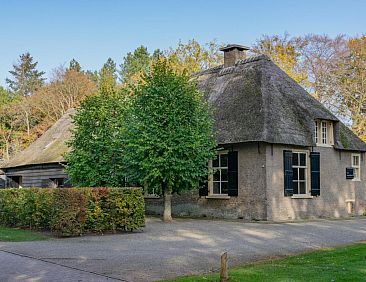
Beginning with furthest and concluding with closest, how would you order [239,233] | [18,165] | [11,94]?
[11,94]
[18,165]
[239,233]

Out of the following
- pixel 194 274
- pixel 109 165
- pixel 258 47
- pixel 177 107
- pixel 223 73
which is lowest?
pixel 194 274

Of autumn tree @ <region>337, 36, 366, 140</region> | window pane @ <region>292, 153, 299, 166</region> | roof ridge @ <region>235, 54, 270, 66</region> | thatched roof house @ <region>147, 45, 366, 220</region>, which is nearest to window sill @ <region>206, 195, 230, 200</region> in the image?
thatched roof house @ <region>147, 45, 366, 220</region>

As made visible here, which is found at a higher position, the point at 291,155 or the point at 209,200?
the point at 291,155

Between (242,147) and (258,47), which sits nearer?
(242,147)

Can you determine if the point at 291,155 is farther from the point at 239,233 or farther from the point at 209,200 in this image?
the point at 239,233

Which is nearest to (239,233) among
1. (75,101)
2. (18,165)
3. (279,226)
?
(279,226)

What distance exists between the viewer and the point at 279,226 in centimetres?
1800

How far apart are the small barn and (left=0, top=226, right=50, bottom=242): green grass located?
11.4 meters

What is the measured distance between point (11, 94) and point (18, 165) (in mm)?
34680

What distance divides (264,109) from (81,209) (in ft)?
31.8

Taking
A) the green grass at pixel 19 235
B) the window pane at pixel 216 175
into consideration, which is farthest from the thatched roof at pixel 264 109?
the green grass at pixel 19 235

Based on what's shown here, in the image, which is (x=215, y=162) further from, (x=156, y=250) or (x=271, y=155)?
(x=156, y=250)

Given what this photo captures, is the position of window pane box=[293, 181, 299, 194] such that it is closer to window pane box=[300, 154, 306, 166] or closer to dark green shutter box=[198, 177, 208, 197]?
window pane box=[300, 154, 306, 166]

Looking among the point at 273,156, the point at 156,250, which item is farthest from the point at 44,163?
the point at 156,250
